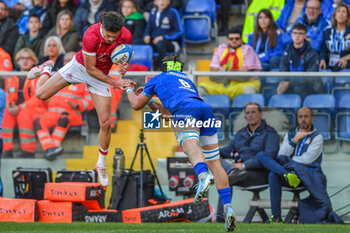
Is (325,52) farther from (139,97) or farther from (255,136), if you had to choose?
(139,97)

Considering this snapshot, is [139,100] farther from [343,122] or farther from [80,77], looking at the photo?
[343,122]

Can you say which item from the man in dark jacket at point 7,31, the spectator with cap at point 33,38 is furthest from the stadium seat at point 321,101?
the man in dark jacket at point 7,31

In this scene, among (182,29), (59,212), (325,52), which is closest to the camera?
(59,212)

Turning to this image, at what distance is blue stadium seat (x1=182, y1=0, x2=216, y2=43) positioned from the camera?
16.3 metres

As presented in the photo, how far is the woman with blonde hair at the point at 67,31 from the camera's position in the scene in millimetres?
15555

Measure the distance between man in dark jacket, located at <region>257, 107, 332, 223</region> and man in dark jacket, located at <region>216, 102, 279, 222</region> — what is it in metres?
0.15

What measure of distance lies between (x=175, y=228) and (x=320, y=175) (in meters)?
2.69

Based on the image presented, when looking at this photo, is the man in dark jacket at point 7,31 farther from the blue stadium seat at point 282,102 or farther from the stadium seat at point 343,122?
the stadium seat at point 343,122

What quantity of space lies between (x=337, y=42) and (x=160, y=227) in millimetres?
5095

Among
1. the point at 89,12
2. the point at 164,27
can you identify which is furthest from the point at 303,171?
the point at 89,12

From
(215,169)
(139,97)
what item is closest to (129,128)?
(139,97)

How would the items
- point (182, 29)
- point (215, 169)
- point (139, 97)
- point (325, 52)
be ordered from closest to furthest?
point (215, 169) < point (139, 97) < point (325, 52) < point (182, 29)

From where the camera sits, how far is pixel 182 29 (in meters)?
15.6

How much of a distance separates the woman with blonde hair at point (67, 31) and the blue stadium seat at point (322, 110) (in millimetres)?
5029
